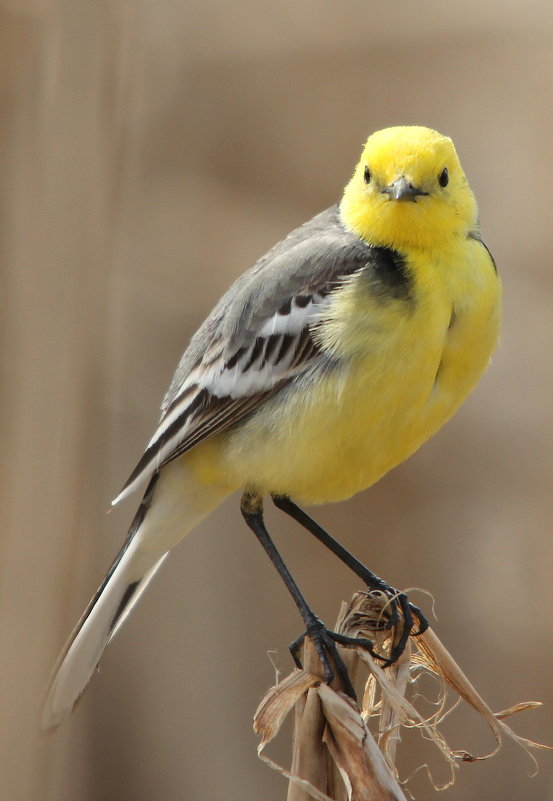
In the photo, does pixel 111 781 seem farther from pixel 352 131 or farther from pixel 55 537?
pixel 352 131

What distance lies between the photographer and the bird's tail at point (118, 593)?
275cm

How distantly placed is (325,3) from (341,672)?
291cm

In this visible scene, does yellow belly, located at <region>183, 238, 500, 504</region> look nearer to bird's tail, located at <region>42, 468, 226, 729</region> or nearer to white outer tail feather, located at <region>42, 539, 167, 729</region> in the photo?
bird's tail, located at <region>42, 468, 226, 729</region>

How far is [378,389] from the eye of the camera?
2469mm

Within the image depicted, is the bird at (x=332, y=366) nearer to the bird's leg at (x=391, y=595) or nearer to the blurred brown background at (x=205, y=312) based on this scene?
the bird's leg at (x=391, y=595)

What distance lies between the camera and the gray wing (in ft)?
8.75

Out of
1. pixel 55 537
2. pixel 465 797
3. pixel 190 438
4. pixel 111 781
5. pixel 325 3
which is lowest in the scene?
pixel 465 797

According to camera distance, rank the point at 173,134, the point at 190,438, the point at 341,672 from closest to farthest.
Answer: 1. the point at 341,672
2. the point at 190,438
3. the point at 173,134

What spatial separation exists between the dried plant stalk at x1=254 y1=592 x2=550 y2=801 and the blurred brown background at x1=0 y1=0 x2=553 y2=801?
1.78 meters

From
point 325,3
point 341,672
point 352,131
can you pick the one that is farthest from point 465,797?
point 325,3

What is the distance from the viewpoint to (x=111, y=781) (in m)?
4.31

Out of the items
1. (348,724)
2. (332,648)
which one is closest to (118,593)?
(332,648)

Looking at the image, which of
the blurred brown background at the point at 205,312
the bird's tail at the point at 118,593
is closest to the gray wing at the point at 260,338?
the bird's tail at the point at 118,593

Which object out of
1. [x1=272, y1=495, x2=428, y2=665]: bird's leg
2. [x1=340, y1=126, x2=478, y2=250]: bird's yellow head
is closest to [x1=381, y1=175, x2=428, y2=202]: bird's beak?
[x1=340, y1=126, x2=478, y2=250]: bird's yellow head
